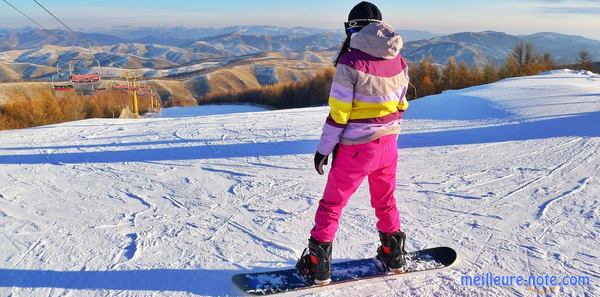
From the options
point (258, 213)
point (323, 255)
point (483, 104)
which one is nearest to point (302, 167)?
point (258, 213)

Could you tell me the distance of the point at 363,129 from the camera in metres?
2.68

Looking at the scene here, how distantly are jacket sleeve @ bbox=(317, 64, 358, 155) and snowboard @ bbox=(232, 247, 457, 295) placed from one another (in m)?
0.94

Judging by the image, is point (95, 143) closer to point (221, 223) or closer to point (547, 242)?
point (221, 223)

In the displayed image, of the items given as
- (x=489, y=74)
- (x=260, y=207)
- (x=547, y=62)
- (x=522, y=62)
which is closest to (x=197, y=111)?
(x=489, y=74)

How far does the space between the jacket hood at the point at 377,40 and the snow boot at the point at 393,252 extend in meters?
1.18

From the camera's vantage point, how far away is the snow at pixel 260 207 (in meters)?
2.99

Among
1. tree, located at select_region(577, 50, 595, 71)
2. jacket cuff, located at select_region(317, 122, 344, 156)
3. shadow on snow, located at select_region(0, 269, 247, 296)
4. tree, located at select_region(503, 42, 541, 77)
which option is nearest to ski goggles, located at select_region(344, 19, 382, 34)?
jacket cuff, located at select_region(317, 122, 344, 156)

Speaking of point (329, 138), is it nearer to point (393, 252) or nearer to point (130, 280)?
point (393, 252)

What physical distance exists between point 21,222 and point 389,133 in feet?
10.9

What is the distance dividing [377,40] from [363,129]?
52 cm

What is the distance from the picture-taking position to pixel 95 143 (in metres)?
7.47

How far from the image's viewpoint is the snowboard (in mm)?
2787

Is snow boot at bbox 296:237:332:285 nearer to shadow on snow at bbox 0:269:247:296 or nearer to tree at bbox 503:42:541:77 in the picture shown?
shadow on snow at bbox 0:269:247:296

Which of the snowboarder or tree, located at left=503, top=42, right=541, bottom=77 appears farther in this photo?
tree, located at left=503, top=42, right=541, bottom=77
